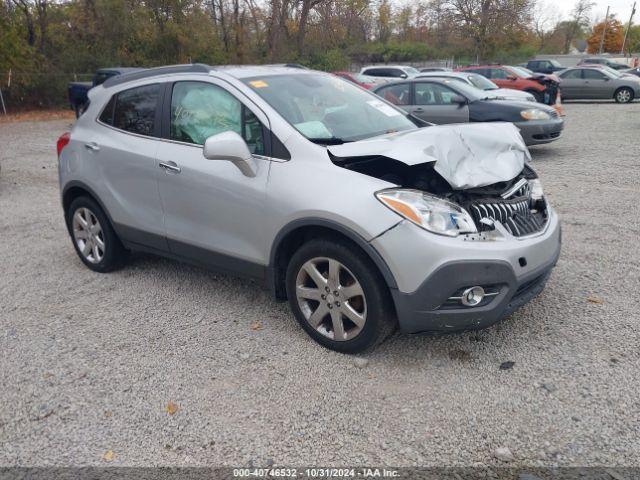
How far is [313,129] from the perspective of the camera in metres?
3.62

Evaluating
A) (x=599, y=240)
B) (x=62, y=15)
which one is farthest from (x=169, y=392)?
(x=62, y=15)

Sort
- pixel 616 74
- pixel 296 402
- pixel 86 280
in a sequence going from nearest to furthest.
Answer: pixel 296 402 < pixel 86 280 < pixel 616 74

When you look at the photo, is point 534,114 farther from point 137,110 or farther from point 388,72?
point 388,72

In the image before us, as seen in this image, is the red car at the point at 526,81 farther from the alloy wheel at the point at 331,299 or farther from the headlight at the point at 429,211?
the alloy wheel at the point at 331,299

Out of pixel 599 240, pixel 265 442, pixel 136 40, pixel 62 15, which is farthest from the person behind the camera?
pixel 136 40

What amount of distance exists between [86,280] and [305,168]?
2.65m

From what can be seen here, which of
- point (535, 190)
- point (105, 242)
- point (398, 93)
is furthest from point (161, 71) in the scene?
point (398, 93)

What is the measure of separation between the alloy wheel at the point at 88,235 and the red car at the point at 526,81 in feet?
54.5

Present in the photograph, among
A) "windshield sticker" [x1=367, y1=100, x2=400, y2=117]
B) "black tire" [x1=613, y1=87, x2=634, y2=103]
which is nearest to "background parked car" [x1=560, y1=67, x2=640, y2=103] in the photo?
"black tire" [x1=613, y1=87, x2=634, y2=103]

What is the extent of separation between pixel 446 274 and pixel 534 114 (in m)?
8.04

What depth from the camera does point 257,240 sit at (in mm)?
3602

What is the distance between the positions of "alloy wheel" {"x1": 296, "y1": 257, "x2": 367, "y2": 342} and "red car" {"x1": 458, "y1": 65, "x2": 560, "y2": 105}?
55.3 ft

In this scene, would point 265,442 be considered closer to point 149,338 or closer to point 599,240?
point 149,338

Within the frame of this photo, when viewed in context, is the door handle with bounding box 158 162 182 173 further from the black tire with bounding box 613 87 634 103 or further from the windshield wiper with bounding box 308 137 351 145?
the black tire with bounding box 613 87 634 103
